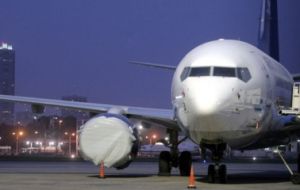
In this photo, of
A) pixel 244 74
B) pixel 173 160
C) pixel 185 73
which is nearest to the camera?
pixel 244 74

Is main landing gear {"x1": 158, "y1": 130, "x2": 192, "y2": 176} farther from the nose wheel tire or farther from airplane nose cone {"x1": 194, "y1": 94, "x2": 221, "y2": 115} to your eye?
airplane nose cone {"x1": 194, "y1": 94, "x2": 221, "y2": 115}

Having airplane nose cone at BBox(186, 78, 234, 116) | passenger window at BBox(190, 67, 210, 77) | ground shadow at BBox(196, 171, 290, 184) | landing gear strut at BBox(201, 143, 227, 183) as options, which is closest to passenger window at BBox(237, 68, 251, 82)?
airplane nose cone at BBox(186, 78, 234, 116)

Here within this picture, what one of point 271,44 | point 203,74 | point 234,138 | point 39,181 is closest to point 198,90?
point 203,74

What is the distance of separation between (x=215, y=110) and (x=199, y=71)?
164 centimetres

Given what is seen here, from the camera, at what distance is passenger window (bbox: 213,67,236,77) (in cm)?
2032

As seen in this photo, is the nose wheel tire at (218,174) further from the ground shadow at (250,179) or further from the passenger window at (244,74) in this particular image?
the passenger window at (244,74)

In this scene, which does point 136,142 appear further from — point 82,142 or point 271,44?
point 271,44

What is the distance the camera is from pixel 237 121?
2028 cm

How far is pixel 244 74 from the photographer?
20719mm

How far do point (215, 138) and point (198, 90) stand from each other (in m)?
1.80

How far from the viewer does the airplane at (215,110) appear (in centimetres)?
1991

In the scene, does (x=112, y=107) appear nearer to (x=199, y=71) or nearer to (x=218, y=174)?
(x=218, y=174)

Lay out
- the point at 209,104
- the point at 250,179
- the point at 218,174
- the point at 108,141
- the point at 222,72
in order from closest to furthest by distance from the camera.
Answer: the point at 209,104
the point at 222,72
the point at 218,174
the point at 108,141
the point at 250,179

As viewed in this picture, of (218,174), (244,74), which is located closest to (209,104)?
(244,74)
